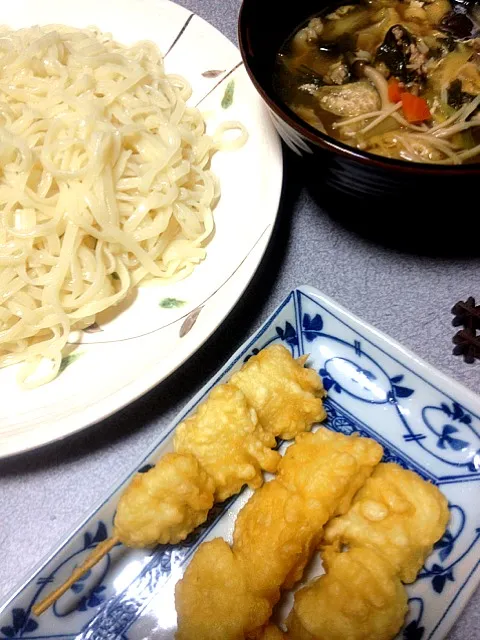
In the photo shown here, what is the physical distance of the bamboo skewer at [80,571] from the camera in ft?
5.42

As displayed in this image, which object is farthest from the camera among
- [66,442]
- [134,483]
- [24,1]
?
[24,1]

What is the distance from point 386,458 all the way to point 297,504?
41cm

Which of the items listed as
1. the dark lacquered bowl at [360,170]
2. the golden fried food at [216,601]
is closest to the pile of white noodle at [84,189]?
the dark lacquered bowl at [360,170]

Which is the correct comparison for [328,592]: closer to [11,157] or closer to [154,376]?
[154,376]

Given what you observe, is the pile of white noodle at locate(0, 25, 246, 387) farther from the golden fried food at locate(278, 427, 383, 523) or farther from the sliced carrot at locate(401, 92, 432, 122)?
the golden fried food at locate(278, 427, 383, 523)

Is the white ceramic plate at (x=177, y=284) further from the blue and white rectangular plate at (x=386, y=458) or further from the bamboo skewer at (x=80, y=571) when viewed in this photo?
the bamboo skewer at (x=80, y=571)

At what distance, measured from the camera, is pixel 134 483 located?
1.77 m

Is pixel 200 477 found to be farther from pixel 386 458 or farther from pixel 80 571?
pixel 386 458

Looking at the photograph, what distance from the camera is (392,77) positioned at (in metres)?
2.32

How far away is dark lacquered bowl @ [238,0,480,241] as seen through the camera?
5.50 feet

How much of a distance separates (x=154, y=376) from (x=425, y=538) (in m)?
0.96

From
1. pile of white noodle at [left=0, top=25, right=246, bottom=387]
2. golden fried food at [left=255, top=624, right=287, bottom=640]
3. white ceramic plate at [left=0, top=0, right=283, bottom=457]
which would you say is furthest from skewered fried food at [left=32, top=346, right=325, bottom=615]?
pile of white noodle at [left=0, top=25, right=246, bottom=387]

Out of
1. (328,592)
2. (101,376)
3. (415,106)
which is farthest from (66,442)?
(415,106)

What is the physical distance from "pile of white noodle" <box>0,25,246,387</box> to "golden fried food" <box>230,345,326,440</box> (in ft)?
1.65
